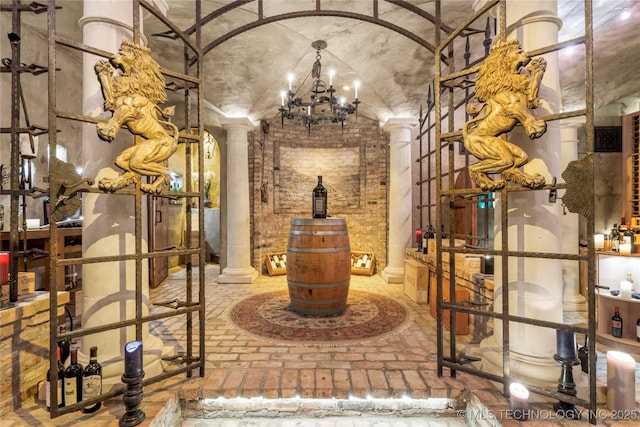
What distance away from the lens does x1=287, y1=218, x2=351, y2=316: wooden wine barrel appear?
3207mm

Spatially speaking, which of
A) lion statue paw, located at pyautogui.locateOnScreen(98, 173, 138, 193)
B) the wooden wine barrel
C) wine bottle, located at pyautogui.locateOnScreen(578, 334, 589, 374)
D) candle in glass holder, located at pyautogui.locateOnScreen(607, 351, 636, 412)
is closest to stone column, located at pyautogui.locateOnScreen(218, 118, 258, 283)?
the wooden wine barrel

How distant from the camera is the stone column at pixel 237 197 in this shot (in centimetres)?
503

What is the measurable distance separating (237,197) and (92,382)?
3.65 m

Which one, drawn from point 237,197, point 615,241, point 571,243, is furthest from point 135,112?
point 615,241

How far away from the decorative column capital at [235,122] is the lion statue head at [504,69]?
159 inches

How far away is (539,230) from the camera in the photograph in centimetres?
177

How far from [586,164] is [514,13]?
3.53 feet

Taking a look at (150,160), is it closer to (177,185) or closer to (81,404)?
(81,404)

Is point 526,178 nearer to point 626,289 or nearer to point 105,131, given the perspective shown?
point 626,289

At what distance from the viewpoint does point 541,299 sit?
1.78m

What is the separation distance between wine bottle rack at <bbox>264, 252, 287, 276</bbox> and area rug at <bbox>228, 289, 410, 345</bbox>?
144cm

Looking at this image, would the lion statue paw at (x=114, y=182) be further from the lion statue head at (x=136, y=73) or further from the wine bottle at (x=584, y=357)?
the wine bottle at (x=584, y=357)

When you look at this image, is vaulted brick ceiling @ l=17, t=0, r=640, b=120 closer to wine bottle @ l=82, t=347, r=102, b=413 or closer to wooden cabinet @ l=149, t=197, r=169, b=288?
wooden cabinet @ l=149, t=197, r=169, b=288

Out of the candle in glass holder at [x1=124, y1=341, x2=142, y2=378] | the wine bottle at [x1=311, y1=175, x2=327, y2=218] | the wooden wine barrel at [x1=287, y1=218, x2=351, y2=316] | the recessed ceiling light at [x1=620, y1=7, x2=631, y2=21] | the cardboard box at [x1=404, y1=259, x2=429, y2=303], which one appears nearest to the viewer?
the candle in glass holder at [x1=124, y1=341, x2=142, y2=378]
